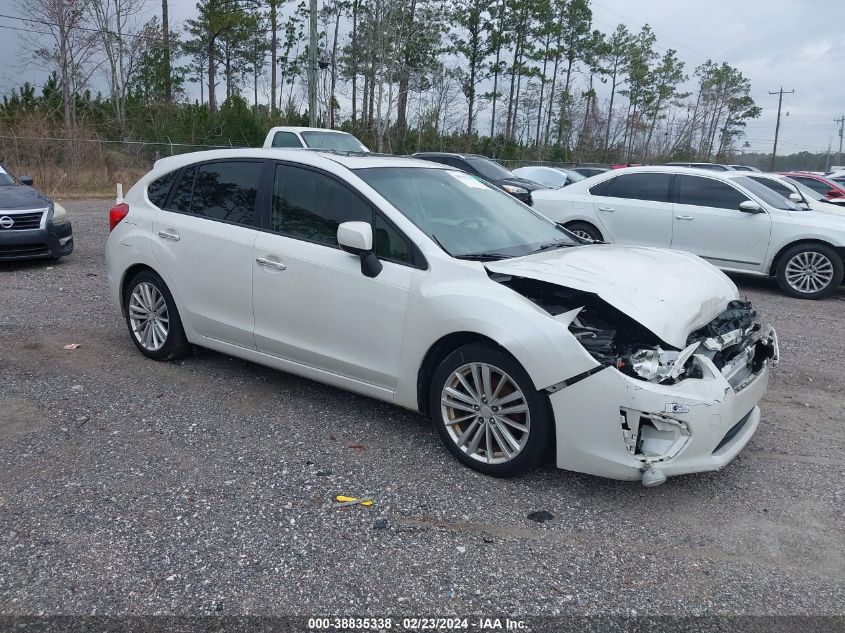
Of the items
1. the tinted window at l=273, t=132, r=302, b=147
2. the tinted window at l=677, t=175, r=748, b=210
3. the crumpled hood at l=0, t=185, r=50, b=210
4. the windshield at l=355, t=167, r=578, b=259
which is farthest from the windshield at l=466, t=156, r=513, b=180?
the windshield at l=355, t=167, r=578, b=259

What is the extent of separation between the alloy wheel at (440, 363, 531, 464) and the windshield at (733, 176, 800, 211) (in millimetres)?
7338

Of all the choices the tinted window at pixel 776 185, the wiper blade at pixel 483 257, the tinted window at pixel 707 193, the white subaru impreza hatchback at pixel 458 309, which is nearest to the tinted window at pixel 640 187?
the tinted window at pixel 707 193

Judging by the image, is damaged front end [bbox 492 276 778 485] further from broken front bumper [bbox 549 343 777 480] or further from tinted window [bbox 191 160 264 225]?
tinted window [bbox 191 160 264 225]

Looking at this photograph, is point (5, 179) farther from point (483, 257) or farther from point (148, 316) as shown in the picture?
point (483, 257)

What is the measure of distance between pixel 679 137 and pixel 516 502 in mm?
59611

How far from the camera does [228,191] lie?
5148 mm

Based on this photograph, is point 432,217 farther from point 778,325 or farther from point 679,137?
point 679,137

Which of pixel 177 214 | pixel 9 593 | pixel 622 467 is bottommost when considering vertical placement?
pixel 9 593

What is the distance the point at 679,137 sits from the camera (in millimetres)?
57406

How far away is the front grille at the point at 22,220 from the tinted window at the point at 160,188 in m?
4.50

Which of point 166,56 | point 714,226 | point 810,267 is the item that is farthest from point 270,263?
point 166,56

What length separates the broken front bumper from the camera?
11.1ft

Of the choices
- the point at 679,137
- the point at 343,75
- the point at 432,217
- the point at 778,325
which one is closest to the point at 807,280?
the point at 778,325

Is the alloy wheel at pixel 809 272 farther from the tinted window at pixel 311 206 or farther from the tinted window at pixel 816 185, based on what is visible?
the tinted window at pixel 816 185
